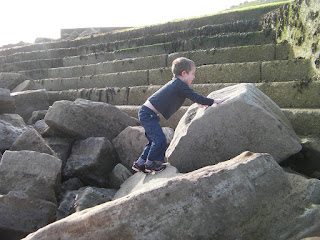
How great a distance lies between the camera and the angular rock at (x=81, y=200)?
108 inches

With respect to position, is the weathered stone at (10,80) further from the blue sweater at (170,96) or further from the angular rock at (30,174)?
the blue sweater at (170,96)

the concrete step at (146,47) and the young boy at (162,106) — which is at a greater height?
the concrete step at (146,47)

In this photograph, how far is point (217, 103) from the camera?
115 inches

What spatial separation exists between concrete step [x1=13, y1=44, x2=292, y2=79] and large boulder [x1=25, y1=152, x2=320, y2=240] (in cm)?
353

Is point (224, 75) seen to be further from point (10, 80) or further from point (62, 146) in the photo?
point (10, 80)

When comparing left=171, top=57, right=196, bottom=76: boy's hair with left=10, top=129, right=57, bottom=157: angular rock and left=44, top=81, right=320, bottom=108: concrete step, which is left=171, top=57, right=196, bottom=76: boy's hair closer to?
left=44, top=81, right=320, bottom=108: concrete step

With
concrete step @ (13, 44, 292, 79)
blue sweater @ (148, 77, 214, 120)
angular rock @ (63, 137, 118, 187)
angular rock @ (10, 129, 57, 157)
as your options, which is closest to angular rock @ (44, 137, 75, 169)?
angular rock @ (63, 137, 118, 187)

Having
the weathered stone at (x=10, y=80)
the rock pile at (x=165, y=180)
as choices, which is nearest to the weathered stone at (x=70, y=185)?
the rock pile at (x=165, y=180)

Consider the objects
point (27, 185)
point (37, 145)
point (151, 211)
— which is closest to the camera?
point (151, 211)

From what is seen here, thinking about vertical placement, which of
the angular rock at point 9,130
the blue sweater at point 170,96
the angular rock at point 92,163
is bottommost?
the angular rock at point 92,163

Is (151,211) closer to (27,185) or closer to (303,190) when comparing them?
(303,190)

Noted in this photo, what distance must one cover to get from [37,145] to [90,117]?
3.01 ft

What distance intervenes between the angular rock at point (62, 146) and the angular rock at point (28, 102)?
2.39 metres

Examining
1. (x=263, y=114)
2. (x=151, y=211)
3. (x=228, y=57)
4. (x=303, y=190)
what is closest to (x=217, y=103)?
(x=263, y=114)
